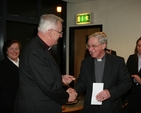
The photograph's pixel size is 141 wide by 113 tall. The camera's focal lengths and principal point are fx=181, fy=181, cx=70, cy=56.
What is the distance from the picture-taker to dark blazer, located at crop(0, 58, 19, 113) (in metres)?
2.61

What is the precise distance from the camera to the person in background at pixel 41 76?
4.98ft

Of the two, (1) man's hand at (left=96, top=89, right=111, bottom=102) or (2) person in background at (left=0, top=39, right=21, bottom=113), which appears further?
(2) person in background at (left=0, top=39, right=21, bottom=113)

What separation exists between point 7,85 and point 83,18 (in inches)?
126

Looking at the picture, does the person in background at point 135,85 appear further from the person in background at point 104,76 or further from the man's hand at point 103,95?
the man's hand at point 103,95

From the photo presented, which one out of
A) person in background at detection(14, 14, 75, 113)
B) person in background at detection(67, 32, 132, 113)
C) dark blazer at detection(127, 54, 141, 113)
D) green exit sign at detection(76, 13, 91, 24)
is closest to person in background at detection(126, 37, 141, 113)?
dark blazer at detection(127, 54, 141, 113)

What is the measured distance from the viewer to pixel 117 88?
1.87m

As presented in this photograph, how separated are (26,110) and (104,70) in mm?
916

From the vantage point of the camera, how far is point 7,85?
2.62 metres

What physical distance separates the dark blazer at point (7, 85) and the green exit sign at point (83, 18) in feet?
9.55

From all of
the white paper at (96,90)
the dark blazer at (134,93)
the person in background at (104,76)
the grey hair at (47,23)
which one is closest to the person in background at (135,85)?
the dark blazer at (134,93)

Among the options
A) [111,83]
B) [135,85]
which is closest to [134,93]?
[135,85]

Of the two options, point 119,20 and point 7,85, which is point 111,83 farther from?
point 119,20

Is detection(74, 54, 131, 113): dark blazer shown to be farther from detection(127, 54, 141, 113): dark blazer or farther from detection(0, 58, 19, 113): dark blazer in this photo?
detection(127, 54, 141, 113): dark blazer

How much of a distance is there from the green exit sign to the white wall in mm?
141
